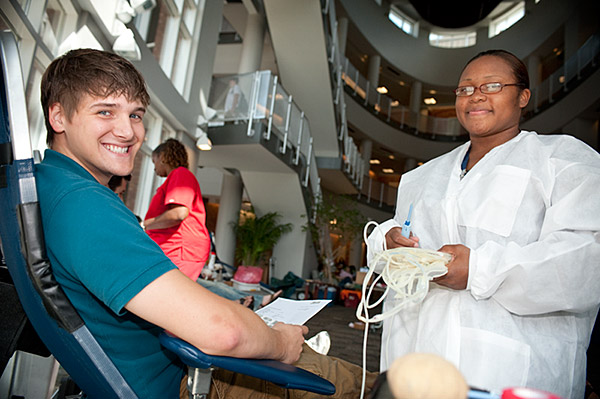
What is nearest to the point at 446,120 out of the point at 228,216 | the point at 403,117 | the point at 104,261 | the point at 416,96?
the point at 416,96

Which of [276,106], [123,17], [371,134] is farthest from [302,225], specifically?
[371,134]

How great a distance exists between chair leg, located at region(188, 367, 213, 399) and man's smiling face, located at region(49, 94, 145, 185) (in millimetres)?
583

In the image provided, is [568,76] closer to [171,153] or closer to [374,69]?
[374,69]

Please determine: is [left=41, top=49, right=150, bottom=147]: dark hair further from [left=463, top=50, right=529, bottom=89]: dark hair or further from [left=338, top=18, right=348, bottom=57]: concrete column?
[left=338, top=18, right=348, bottom=57]: concrete column

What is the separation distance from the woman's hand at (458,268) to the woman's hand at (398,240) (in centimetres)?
13

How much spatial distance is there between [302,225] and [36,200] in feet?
31.4

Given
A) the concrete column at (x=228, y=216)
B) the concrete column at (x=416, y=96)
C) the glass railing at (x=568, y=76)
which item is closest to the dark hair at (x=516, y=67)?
the concrete column at (x=228, y=216)

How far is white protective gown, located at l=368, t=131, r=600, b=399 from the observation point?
1.00 metres

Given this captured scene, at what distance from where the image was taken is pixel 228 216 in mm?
11586

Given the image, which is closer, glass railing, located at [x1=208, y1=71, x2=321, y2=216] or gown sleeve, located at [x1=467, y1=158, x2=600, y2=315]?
gown sleeve, located at [x1=467, y1=158, x2=600, y2=315]

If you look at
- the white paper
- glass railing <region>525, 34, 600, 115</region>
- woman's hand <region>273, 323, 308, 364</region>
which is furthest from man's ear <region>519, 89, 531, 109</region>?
glass railing <region>525, 34, 600, 115</region>

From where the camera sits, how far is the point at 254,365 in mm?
838

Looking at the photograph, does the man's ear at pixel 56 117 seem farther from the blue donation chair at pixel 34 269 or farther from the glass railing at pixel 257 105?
the glass railing at pixel 257 105

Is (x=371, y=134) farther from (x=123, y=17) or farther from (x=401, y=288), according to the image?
(x=401, y=288)
